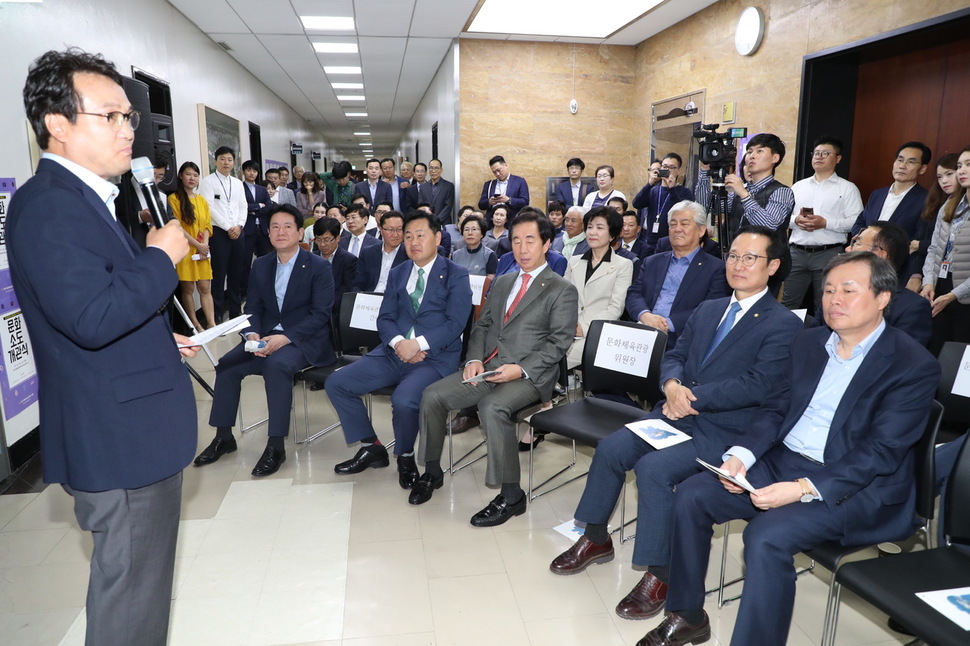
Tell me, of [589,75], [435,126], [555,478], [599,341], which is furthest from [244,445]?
[435,126]

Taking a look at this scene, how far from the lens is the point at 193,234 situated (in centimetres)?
631

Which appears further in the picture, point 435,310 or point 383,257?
point 383,257

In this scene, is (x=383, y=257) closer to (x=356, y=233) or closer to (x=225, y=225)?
(x=356, y=233)

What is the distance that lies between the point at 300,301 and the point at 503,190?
423cm

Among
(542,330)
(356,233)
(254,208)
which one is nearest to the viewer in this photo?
(542,330)

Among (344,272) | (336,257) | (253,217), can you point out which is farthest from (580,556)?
(253,217)

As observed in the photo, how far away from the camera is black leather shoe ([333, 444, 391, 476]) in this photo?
3.53 metres

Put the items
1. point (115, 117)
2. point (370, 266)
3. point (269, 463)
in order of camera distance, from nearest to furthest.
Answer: point (115, 117) < point (269, 463) < point (370, 266)

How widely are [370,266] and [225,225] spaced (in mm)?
3015

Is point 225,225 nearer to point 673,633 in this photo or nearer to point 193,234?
point 193,234

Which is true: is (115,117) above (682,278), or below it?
above

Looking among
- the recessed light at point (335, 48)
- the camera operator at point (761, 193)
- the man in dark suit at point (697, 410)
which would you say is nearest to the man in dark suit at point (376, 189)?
the recessed light at point (335, 48)

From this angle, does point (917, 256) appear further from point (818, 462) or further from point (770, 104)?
point (818, 462)

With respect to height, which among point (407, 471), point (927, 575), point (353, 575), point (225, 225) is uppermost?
point (225, 225)
